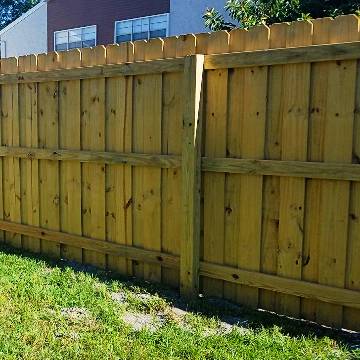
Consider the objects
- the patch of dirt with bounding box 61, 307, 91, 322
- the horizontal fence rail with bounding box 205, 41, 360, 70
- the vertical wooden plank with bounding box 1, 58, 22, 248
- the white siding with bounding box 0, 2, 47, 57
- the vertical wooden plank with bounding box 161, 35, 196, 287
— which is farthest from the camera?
the white siding with bounding box 0, 2, 47, 57

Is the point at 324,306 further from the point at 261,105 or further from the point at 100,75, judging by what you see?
the point at 100,75

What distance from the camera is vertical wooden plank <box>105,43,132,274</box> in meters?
4.52

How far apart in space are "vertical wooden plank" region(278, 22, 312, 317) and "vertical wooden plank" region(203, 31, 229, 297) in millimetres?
516

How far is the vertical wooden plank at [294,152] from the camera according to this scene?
348cm

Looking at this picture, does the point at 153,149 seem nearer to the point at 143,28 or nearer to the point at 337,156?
the point at 337,156

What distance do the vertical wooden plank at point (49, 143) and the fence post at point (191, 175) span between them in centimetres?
178

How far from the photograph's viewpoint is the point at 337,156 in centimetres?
336

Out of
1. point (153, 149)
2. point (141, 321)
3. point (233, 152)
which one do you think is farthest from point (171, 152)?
point (141, 321)

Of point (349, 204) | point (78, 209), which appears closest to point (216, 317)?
point (349, 204)

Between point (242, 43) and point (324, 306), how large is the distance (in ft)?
6.77

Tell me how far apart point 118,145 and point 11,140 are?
1729mm

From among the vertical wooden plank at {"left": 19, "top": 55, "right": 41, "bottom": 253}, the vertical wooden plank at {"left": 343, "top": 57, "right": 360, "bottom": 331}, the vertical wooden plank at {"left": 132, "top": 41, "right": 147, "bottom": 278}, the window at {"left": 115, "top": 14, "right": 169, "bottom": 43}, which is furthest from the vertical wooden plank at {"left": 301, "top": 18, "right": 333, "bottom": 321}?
the window at {"left": 115, "top": 14, "right": 169, "bottom": 43}

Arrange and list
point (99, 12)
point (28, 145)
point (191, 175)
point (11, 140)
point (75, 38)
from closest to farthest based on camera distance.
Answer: point (191, 175), point (28, 145), point (11, 140), point (99, 12), point (75, 38)

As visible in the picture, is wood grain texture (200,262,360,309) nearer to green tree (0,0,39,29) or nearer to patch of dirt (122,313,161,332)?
patch of dirt (122,313,161,332)
